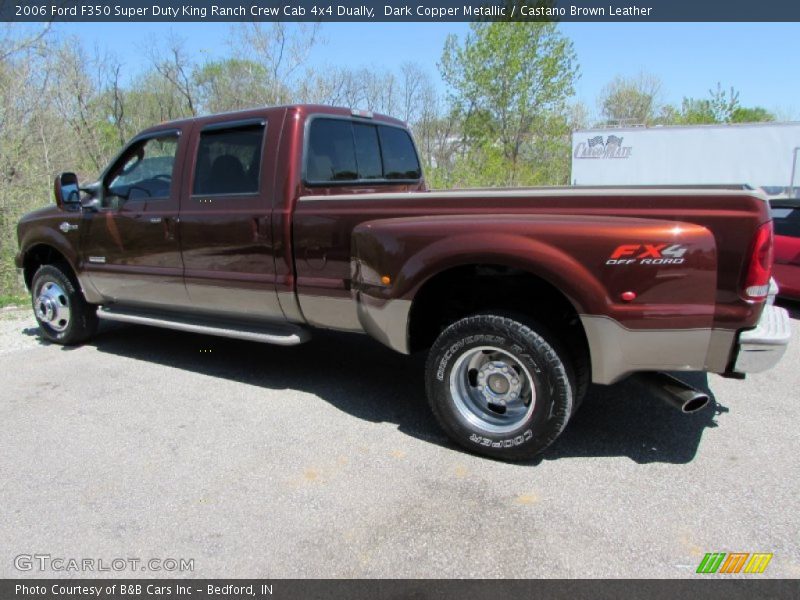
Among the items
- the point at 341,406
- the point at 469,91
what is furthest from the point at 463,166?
the point at 341,406

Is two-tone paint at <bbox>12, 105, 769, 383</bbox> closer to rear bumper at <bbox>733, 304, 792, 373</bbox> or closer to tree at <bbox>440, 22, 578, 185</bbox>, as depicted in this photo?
rear bumper at <bbox>733, 304, 792, 373</bbox>

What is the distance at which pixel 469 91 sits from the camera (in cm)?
2464

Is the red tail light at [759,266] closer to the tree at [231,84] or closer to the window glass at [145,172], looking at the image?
the window glass at [145,172]

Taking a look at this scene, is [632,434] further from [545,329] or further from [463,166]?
[463,166]

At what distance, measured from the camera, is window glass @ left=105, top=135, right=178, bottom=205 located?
4609mm

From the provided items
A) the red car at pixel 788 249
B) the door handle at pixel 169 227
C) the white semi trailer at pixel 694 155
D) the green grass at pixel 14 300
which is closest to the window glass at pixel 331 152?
the door handle at pixel 169 227

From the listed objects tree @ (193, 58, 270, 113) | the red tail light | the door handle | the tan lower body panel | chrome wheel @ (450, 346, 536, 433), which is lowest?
chrome wheel @ (450, 346, 536, 433)

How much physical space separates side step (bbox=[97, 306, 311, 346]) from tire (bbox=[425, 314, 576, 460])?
1200 mm

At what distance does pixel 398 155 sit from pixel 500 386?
2648mm

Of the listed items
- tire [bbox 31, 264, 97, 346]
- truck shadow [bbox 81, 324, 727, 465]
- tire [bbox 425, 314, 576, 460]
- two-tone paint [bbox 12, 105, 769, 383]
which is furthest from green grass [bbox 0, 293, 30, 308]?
tire [bbox 425, 314, 576, 460]

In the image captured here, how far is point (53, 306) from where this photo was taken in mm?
5566

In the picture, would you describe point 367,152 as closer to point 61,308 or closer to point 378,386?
point 378,386
